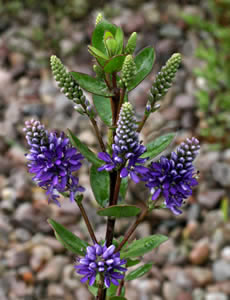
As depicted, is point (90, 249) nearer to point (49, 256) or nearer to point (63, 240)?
point (63, 240)

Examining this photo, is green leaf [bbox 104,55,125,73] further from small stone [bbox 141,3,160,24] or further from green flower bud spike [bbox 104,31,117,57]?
small stone [bbox 141,3,160,24]

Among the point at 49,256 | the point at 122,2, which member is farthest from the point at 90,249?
the point at 122,2

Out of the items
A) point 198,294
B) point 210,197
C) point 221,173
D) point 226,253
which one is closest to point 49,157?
point 198,294

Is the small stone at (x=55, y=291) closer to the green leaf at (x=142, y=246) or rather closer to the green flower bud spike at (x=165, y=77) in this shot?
the green leaf at (x=142, y=246)

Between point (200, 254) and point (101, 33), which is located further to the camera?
point (200, 254)

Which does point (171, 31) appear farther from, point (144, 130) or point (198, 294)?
A: point (198, 294)

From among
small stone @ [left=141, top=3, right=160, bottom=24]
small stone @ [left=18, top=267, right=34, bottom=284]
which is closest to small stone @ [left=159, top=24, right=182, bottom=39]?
small stone @ [left=141, top=3, right=160, bottom=24]
